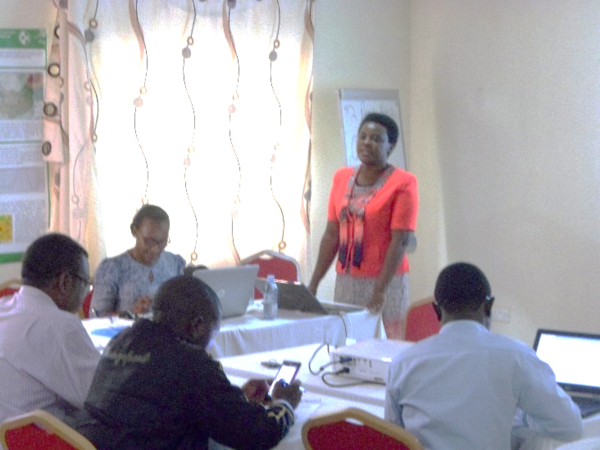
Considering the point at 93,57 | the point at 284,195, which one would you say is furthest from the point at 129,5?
the point at 284,195

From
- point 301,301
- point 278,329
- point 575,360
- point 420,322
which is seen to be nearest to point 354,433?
point 575,360

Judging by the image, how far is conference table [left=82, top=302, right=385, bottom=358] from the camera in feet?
11.6

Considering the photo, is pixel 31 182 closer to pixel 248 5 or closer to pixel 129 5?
pixel 129 5

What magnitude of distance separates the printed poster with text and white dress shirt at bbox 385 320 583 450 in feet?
9.81

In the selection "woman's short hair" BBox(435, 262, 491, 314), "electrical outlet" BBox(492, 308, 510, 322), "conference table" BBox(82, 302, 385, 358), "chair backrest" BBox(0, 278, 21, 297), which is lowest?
"electrical outlet" BBox(492, 308, 510, 322)

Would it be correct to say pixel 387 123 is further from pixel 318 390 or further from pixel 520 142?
pixel 318 390

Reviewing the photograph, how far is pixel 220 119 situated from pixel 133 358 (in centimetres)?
316

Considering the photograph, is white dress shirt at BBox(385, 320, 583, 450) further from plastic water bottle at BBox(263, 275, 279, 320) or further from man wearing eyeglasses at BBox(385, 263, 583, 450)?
plastic water bottle at BBox(263, 275, 279, 320)

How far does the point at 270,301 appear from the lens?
3.86 metres

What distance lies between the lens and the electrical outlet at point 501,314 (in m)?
5.48

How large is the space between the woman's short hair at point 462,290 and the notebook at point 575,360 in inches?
17.9

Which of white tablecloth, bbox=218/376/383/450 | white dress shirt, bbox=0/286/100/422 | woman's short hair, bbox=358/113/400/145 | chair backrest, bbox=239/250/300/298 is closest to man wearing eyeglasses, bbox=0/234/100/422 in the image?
white dress shirt, bbox=0/286/100/422

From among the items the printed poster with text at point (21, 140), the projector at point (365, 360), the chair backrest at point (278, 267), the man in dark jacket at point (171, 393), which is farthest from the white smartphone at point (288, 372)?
the printed poster with text at point (21, 140)

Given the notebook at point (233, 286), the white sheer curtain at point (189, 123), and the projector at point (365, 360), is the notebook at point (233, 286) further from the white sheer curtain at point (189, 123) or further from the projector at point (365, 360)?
the white sheer curtain at point (189, 123)
